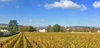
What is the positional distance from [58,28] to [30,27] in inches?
1120

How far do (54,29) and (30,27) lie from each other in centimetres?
2438

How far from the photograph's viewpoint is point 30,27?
198 m

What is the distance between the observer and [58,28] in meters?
192

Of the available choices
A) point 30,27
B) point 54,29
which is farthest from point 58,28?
point 30,27

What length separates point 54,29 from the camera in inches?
7613

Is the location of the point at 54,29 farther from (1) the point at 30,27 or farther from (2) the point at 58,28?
(1) the point at 30,27

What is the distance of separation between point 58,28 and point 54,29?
172 inches
